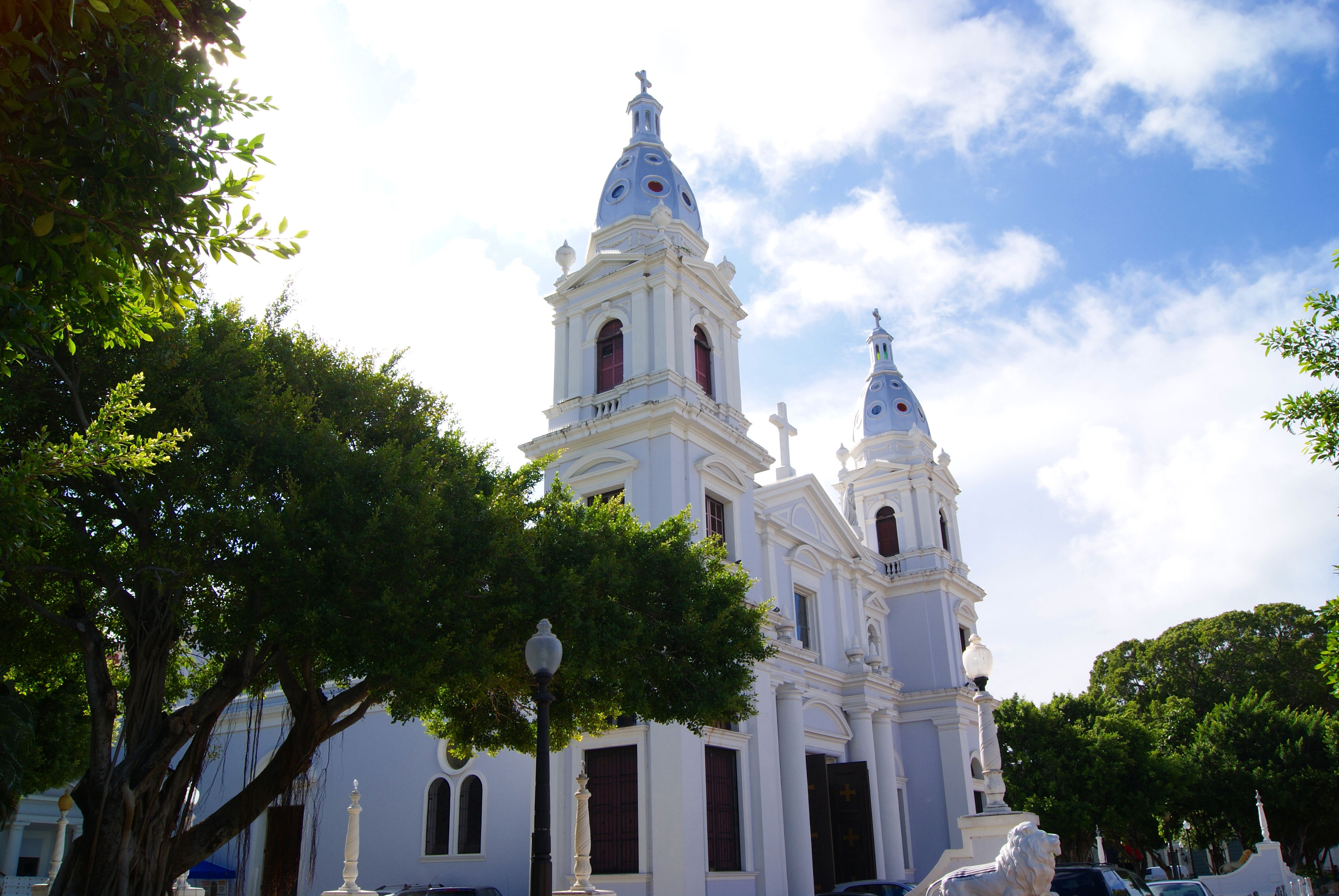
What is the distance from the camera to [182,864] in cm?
1175

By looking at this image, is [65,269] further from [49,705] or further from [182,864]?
[49,705]

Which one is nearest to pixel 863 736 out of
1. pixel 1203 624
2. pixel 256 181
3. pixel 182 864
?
pixel 182 864

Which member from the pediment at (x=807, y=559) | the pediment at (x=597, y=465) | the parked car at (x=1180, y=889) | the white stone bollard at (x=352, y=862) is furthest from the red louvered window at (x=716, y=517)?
the parked car at (x=1180, y=889)

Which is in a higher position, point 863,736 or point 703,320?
point 703,320

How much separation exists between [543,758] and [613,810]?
11260 millimetres

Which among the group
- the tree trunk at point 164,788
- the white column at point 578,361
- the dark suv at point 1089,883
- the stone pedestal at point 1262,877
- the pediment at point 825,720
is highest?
the white column at point 578,361

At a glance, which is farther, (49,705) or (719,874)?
(719,874)

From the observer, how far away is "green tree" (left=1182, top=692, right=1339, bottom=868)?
32.4 meters

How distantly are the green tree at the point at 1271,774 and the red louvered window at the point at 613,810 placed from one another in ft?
77.7

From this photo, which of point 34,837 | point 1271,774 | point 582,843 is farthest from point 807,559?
point 34,837

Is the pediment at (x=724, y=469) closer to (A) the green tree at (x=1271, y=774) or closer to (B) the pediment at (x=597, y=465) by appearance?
(B) the pediment at (x=597, y=465)

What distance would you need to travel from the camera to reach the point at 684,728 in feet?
62.7

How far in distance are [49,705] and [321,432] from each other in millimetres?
10760

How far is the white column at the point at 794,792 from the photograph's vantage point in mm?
21953
